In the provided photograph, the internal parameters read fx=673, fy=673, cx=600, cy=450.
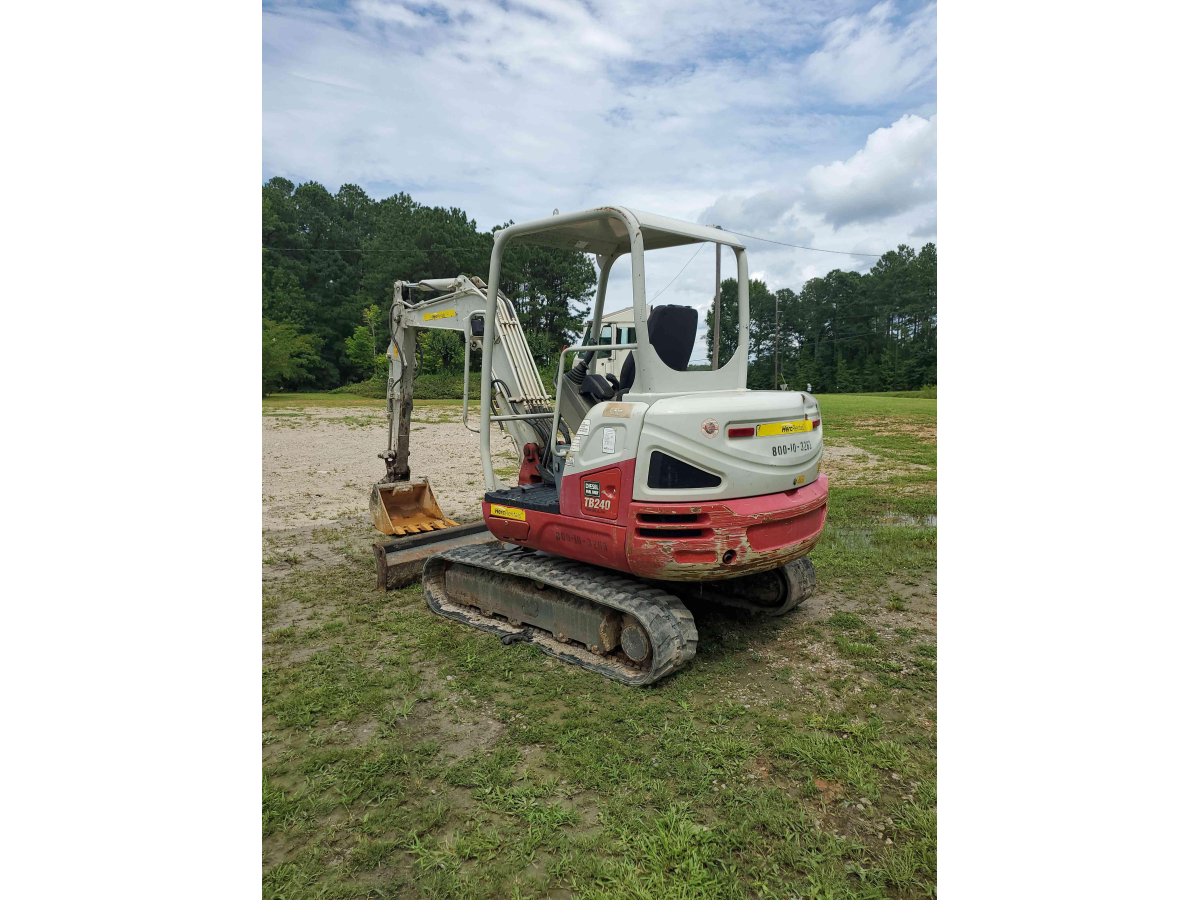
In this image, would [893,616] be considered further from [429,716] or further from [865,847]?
[429,716]

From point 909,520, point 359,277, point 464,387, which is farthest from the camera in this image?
point 359,277

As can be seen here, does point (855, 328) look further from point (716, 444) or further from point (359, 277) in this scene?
point (716, 444)

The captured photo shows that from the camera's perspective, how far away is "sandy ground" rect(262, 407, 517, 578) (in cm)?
814

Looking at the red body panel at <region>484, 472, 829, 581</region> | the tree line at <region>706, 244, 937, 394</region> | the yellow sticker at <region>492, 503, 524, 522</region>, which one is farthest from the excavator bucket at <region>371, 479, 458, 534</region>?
the tree line at <region>706, 244, 937, 394</region>

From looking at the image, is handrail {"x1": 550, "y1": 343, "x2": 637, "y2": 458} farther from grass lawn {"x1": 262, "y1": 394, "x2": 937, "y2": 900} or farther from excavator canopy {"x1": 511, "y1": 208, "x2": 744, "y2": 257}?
grass lawn {"x1": 262, "y1": 394, "x2": 937, "y2": 900}

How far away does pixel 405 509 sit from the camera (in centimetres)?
766

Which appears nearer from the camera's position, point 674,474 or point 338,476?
point 674,474

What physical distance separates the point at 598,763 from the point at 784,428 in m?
2.49

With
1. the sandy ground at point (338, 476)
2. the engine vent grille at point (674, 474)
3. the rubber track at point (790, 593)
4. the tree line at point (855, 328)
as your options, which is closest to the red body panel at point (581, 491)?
the engine vent grille at point (674, 474)

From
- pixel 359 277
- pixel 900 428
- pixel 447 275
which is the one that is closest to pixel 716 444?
pixel 900 428

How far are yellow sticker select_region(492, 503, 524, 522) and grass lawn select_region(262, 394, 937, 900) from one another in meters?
0.95

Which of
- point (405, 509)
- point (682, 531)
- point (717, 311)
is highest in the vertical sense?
point (717, 311)

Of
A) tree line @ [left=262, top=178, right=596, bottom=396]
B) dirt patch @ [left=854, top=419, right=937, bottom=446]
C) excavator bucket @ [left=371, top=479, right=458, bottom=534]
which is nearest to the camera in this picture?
excavator bucket @ [left=371, top=479, right=458, bottom=534]
